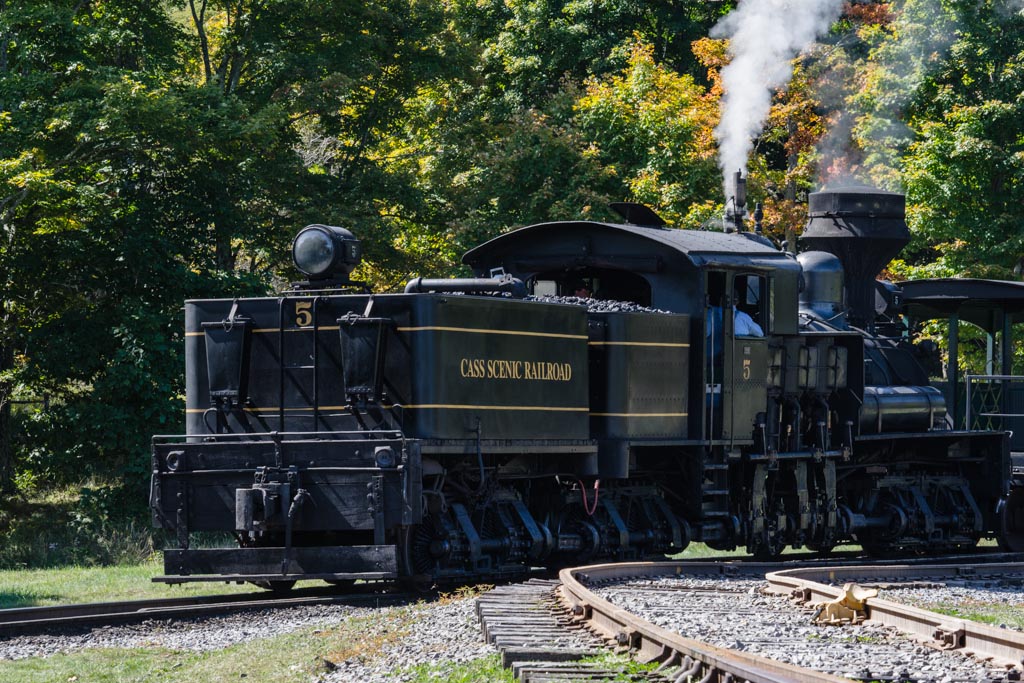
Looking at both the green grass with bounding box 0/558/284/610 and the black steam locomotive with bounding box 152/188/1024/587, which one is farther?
the green grass with bounding box 0/558/284/610

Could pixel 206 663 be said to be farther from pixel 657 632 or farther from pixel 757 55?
pixel 757 55

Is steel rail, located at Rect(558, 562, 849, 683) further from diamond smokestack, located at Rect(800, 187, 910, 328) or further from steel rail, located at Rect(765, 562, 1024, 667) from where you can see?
diamond smokestack, located at Rect(800, 187, 910, 328)

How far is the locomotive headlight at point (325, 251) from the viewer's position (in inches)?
480

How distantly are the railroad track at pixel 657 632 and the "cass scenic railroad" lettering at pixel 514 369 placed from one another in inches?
73.0

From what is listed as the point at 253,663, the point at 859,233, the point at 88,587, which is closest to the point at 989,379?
the point at 859,233

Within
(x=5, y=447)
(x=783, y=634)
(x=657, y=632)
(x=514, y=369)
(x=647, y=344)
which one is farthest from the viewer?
(x=5, y=447)

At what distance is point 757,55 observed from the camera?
788 inches

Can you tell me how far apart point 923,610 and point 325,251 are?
19.4 feet

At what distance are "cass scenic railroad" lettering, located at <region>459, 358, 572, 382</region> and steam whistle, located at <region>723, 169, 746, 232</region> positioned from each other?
13.5 ft

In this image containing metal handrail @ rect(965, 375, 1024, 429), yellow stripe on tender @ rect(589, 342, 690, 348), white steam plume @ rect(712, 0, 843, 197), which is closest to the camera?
yellow stripe on tender @ rect(589, 342, 690, 348)

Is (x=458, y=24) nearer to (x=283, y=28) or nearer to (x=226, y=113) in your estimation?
(x=283, y=28)

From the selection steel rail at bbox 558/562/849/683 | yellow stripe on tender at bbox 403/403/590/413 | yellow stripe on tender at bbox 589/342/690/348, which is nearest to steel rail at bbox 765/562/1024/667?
steel rail at bbox 558/562/849/683

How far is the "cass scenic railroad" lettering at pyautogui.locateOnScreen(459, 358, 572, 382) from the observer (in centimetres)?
1208

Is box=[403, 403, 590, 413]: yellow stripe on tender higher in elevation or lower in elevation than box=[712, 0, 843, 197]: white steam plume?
lower
